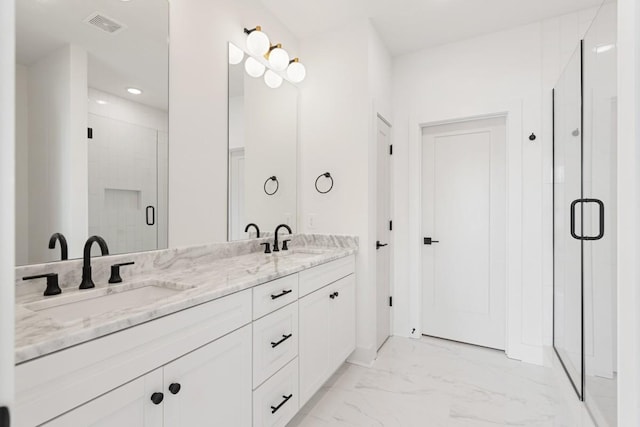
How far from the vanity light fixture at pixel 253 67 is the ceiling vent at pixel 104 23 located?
876 millimetres

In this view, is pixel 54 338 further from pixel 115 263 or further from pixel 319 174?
pixel 319 174

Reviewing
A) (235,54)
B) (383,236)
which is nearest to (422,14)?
(235,54)

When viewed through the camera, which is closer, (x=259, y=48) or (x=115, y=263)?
(x=115, y=263)

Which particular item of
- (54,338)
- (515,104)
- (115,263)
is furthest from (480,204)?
(54,338)

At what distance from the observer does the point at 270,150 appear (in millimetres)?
2492

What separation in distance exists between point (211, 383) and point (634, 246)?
1243 millimetres

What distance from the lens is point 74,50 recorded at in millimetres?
1309

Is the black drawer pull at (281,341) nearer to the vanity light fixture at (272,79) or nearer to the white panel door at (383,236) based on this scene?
the white panel door at (383,236)

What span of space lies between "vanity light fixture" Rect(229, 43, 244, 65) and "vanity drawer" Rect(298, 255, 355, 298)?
1.49 m

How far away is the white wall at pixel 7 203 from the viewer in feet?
1.08

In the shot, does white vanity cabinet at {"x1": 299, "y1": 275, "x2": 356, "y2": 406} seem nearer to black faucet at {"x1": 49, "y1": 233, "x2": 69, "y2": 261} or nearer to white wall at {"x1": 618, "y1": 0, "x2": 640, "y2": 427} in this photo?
black faucet at {"x1": 49, "y1": 233, "x2": 69, "y2": 261}

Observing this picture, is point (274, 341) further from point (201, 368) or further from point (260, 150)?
point (260, 150)

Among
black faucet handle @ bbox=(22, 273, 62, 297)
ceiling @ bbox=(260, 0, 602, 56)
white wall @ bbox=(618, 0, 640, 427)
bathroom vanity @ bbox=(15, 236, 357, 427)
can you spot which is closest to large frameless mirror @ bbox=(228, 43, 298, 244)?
bathroom vanity @ bbox=(15, 236, 357, 427)

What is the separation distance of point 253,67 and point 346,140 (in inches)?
35.7
